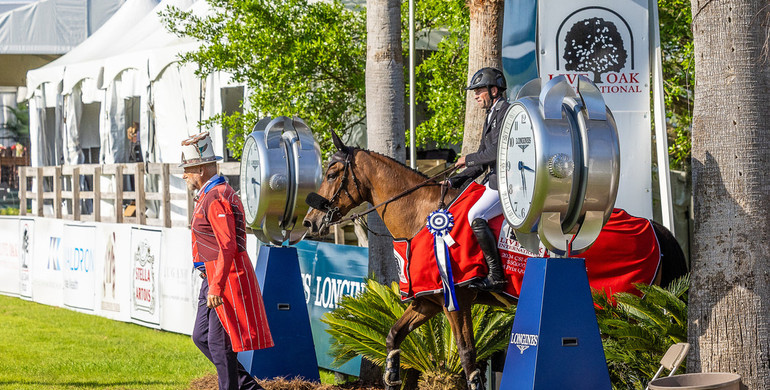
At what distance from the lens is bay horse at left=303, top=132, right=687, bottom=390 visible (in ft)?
24.1

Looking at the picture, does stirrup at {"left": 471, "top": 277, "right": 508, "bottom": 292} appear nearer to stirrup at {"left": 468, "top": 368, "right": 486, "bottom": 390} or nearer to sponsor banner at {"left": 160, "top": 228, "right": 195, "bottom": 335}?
stirrup at {"left": 468, "top": 368, "right": 486, "bottom": 390}

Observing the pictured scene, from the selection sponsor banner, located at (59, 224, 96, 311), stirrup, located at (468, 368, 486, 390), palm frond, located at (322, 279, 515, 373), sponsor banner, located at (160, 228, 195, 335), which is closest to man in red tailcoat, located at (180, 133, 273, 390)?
palm frond, located at (322, 279, 515, 373)

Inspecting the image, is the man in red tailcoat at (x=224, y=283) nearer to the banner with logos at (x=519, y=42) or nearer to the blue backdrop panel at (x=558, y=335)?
the blue backdrop panel at (x=558, y=335)

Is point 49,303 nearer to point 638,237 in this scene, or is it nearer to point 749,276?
point 638,237

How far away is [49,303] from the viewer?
17.0 metres

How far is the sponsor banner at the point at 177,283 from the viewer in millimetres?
12969

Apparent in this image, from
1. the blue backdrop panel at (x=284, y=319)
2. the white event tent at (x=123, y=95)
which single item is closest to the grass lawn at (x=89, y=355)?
the blue backdrop panel at (x=284, y=319)

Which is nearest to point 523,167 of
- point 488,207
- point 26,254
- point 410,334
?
point 488,207

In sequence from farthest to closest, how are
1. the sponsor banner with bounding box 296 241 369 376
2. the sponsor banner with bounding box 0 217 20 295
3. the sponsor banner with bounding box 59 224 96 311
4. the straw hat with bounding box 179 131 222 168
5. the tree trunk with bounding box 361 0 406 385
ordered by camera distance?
the sponsor banner with bounding box 0 217 20 295 < the sponsor banner with bounding box 59 224 96 311 < the sponsor banner with bounding box 296 241 369 376 < the tree trunk with bounding box 361 0 406 385 < the straw hat with bounding box 179 131 222 168

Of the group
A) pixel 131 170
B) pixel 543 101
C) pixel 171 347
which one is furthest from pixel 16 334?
pixel 543 101

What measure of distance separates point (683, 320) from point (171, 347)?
294 inches

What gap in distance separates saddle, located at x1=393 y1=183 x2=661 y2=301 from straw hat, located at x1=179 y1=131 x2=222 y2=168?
5.53ft

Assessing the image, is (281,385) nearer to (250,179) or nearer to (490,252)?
(250,179)

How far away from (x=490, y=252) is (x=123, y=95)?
49.2ft
